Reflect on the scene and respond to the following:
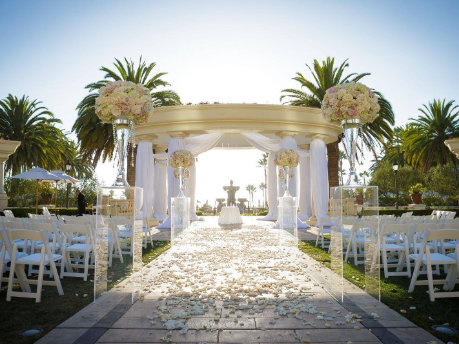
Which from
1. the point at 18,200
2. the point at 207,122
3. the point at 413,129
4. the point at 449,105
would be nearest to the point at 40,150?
the point at 18,200

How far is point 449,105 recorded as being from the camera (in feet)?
92.1

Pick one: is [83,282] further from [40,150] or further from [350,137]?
[40,150]

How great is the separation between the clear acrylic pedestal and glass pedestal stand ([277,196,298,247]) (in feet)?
9.66

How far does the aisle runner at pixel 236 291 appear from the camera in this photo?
151 inches

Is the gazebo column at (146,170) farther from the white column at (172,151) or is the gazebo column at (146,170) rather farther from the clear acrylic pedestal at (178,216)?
the clear acrylic pedestal at (178,216)

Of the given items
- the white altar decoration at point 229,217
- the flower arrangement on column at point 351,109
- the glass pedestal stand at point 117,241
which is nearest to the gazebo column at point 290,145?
the white altar decoration at point 229,217

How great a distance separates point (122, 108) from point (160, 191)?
1334 centimetres

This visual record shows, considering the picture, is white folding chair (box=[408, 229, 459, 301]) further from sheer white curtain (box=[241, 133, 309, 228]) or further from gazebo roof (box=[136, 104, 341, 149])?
gazebo roof (box=[136, 104, 341, 149])

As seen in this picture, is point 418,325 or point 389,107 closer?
point 418,325

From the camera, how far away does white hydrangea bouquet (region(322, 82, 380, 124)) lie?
17.4 ft

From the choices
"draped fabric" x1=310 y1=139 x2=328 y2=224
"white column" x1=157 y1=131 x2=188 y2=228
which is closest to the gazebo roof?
"white column" x1=157 y1=131 x2=188 y2=228

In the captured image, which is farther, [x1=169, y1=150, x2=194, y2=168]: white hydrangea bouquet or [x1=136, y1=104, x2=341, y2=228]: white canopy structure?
[x1=136, y1=104, x2=341, y2=228]: white canopy structure

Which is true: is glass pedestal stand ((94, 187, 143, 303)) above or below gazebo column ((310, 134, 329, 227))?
below

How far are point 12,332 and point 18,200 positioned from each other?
27.3 meters
